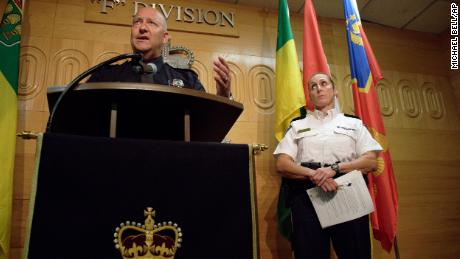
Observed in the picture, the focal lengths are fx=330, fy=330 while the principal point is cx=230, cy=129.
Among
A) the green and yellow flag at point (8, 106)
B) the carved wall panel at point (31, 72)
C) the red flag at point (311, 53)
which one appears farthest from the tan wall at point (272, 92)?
the red flag at point (311, 53)

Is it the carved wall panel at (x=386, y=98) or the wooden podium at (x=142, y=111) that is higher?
the carved wall panel at (x=386, y=98)

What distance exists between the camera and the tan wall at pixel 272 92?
7.79 ft

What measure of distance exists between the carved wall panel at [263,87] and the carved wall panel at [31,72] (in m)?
1.58

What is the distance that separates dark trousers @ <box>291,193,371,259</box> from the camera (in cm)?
147

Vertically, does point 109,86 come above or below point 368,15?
below

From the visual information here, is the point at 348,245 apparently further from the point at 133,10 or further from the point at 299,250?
the point at 133,10

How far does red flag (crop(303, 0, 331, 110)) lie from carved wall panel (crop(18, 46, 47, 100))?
1.89 m

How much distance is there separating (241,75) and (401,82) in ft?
5.44

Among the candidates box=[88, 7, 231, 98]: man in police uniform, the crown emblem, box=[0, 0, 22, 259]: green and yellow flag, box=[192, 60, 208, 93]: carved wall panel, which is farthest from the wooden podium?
box=[192, 60, 208, 93]: carved wall panel

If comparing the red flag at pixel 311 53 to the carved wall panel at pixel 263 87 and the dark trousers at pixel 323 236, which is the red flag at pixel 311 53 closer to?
the carved wall panel at pixel 263 87

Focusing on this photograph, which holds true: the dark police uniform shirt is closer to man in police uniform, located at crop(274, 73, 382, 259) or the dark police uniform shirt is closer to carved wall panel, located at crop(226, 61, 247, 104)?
man in police uniform, located at crop(274, 73, 382, 259)

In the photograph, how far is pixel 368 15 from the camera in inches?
130

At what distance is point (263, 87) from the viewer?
9.12 feet

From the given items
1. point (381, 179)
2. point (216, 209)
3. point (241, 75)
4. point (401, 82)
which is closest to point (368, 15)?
point (401, 82)
